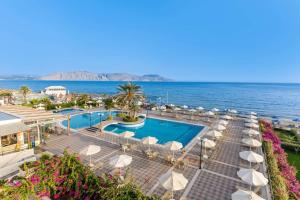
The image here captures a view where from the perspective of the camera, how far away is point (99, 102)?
1387 inches

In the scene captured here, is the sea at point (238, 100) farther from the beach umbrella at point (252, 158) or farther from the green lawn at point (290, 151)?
the beach umbrella at point (252, 158)

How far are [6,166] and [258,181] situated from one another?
14857mm

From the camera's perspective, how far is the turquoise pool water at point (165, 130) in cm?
2015

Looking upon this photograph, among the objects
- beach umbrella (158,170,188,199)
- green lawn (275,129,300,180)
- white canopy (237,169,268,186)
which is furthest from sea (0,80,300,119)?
beach umbrella (158,170,188,199)

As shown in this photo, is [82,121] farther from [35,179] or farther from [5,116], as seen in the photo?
[35,179]

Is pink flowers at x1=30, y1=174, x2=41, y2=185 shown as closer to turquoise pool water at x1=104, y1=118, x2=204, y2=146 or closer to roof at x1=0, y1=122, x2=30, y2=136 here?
roof at x1=0, y1=122, x2=30, y2=136

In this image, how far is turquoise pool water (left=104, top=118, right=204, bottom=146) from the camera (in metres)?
20.1

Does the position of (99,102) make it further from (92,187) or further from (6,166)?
(92,187)

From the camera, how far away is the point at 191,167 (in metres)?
Result: 12.2

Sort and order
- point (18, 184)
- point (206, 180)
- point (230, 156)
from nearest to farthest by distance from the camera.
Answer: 1. point (18, 184)
2. point (206, 180)
3. point (230, 156)

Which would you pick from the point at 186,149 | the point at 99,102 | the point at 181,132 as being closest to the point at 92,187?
the point at 186,149

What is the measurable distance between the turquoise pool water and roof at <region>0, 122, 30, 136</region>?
10298mm

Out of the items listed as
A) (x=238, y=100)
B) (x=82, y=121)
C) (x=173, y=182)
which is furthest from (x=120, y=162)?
(x=238, y=100)

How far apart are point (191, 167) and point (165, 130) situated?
10.8 metres
